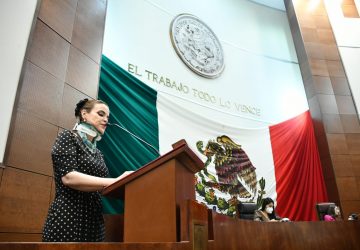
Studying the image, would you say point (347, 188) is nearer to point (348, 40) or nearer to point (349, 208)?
point (349, 208)

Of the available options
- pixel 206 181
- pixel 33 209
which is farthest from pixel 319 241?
pixel 33 209

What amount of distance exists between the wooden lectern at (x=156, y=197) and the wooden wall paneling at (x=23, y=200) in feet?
4.25

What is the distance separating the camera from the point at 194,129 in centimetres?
361

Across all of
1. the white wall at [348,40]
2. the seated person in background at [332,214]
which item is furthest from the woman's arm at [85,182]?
the white wall at [348,40]

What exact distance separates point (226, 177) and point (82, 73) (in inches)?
81.1

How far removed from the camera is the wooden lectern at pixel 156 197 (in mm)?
776

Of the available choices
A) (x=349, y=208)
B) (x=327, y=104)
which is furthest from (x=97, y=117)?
(x=327, y=104)

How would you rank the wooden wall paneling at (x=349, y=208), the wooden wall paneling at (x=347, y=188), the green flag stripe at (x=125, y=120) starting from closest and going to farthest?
the green flag stripe at (x=125, y=120)
the wooden wall paneling at (x=349, y=208)
the wooden wall paneling at (x=347, y=188)

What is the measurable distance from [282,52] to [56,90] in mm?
4340

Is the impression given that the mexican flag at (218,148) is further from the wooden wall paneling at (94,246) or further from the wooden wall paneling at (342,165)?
the wooden wall paneling at (94,246)

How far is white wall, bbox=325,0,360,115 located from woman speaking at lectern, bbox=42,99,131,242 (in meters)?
4.67

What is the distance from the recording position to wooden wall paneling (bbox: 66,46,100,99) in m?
2.56

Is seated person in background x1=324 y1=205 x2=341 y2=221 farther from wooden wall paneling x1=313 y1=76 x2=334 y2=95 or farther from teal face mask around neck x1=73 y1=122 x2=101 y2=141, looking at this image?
teal face mask around neck x1=73 y1=122 x2=101 y2=141

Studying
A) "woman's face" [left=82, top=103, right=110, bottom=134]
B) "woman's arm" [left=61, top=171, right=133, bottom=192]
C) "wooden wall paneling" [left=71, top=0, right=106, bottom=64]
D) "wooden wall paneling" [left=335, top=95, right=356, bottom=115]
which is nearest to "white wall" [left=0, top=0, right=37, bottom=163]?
"wooden wall paneling" [left=71, top=0, right=106, bottom=64]
